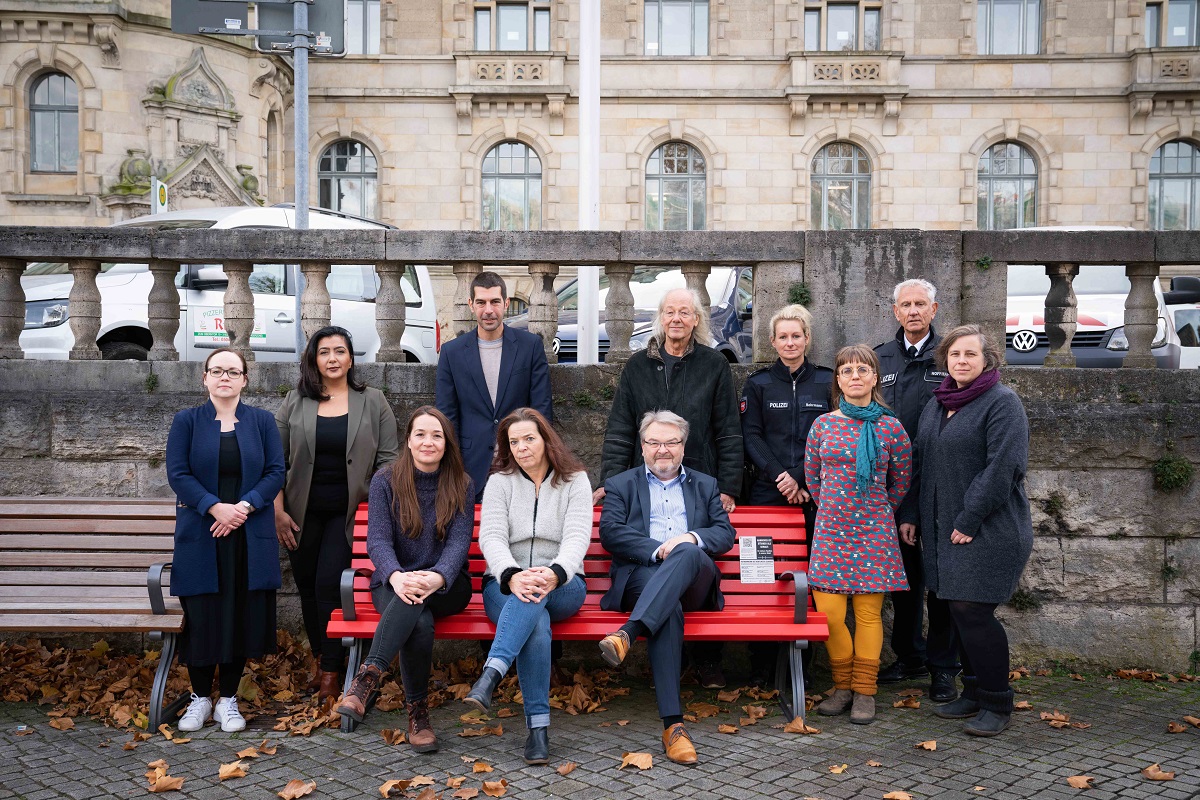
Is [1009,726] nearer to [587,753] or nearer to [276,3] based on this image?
[587,753]

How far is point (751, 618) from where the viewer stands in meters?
5.32

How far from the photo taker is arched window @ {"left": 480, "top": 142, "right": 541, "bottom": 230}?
25766 millimetres

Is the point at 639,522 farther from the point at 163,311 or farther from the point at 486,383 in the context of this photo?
the point at 163,311

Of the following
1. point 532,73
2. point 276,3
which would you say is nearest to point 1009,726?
point 276,3

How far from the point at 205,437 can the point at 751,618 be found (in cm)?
281

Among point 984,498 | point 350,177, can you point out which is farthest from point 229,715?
point 350,177

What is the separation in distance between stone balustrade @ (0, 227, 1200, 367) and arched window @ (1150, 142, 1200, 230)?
71.3 ft

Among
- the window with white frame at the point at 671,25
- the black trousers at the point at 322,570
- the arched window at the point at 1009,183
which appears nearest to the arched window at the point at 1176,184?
the arched window at the point at 1009,183

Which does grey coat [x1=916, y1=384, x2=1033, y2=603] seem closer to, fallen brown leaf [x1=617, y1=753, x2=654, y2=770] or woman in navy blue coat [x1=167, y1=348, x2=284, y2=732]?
fallen brown leaf [x1=617, y1=753, x2=654, y2=770]

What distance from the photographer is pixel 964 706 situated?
5.35 meters

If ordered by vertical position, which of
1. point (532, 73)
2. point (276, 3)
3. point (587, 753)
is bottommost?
point (587, 753)

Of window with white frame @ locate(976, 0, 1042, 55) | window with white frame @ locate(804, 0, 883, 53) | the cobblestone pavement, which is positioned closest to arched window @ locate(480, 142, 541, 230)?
window with white frame @ locate(804, 0, 883, 53)

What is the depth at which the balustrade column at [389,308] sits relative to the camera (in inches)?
263

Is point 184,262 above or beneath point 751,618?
above
